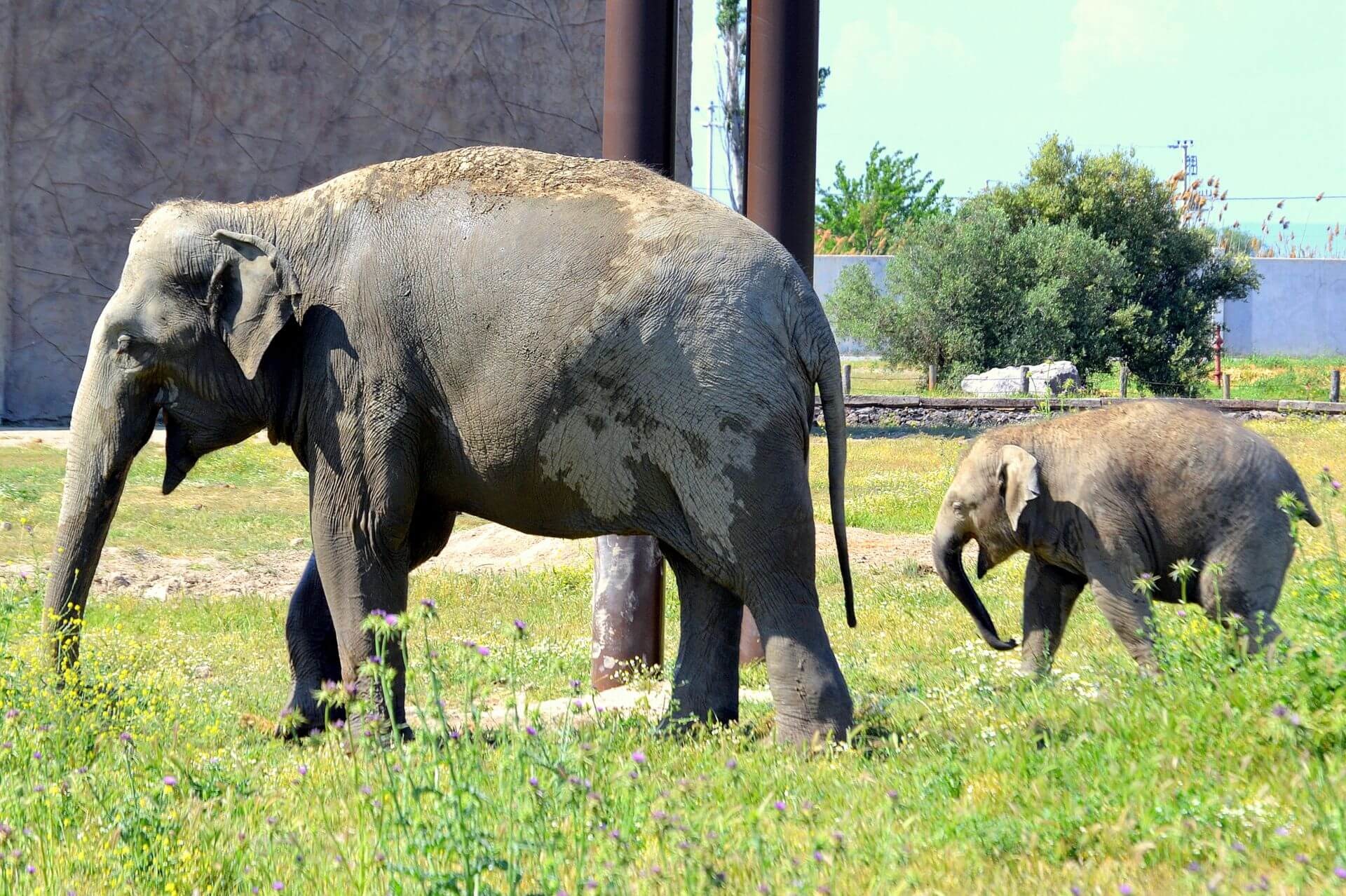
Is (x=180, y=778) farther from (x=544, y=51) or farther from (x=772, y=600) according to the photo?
(x=544, y=51)

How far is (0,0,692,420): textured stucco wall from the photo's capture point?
21953mm

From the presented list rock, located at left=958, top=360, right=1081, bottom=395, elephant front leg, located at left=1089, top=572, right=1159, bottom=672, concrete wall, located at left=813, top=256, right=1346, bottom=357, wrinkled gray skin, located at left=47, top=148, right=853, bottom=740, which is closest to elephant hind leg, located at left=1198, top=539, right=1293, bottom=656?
elephant front leg, located at left=1089, top=572, right=1159, bottom=672

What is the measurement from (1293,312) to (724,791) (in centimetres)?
5655

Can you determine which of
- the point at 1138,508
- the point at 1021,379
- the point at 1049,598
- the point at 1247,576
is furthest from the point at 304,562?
the point at 1021,379

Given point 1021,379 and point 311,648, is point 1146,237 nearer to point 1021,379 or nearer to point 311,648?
point 1021,379

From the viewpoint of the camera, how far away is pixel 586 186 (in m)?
5.76

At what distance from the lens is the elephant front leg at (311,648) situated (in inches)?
256

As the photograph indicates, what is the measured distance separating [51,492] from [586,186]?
11.2 meters

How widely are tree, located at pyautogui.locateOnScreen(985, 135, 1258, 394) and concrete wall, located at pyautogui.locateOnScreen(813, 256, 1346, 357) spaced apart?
16633mm

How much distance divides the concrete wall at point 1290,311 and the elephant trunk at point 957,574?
1876 inches

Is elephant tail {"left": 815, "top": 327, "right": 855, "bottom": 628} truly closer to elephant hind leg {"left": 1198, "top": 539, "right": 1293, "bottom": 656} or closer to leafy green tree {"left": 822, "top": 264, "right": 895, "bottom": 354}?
elephant hind leg {"left": 1198, "top": 539, "right": 1293, "bottom": 656}

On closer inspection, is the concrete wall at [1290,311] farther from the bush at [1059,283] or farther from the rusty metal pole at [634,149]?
the rusty metal pole at [634,149]

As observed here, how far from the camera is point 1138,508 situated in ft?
23.4

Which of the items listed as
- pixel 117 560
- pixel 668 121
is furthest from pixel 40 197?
pixel 668 121
